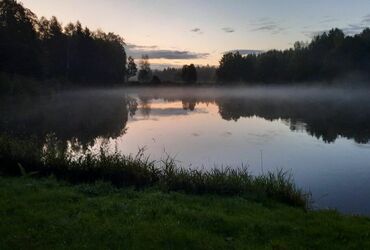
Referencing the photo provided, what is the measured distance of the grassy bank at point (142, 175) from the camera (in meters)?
10.6

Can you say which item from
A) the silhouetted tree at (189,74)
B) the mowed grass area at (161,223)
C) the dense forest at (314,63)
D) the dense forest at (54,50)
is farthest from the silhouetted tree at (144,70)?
the mowed grass area at (161,223)

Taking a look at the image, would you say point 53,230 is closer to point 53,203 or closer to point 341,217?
point 53,203

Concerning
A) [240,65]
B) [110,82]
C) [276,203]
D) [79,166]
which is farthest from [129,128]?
[240,65]

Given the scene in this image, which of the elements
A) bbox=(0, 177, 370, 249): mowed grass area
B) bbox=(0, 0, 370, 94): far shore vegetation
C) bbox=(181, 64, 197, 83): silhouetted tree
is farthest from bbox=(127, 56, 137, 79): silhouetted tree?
bbox=(0, 177, 370, 249): mowed grass area

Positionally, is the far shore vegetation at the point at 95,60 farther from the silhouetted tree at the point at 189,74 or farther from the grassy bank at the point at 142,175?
the grassy bank at the point at 142,175

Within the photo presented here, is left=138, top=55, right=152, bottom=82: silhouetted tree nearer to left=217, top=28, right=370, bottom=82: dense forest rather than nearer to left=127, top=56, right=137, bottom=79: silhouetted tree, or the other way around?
left=127, top=56, right=137, bottom=79: silhouetted tree

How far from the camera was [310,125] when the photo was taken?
32594 mm

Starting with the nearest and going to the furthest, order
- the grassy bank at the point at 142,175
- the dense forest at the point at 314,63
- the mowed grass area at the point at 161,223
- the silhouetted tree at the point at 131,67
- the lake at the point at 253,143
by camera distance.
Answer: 1. the mowed grass area at the point at 161,223
2. the grassy bank at the point at 142,175
3. the lake at the point at 253,143
4. the dense forest at the point at 314,63
5. the silhouetted tree at the point at 131,67

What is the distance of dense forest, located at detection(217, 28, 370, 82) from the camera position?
9825 cm

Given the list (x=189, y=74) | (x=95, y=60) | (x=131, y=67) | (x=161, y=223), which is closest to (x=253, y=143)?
(x=161, y=223)

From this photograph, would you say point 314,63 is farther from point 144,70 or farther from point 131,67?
point 144,70

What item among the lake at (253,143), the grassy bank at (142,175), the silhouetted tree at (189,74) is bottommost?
the lake at (253,143)

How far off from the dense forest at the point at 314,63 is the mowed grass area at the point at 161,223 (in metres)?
96.7

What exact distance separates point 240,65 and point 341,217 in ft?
431
